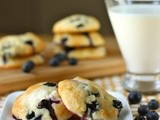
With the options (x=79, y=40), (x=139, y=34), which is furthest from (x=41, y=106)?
(x=79, y=40)

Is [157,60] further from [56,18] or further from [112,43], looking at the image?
[56,18]

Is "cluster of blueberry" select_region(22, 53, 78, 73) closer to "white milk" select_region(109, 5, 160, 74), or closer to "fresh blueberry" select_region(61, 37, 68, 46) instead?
"fresh blueberry" select_region(61, 37, 68, 46)

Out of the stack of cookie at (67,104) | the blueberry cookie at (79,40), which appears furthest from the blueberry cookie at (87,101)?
the blueberry cookie at (79,40)

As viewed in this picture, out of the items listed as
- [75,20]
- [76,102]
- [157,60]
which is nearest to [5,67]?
[75,20]

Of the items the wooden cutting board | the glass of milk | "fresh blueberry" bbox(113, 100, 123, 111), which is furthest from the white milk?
"fresh blueberry" bbox(113, 100, 123, 111)

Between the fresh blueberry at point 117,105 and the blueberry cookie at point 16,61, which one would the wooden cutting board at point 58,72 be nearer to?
the blueberry cookie at point 16,61
